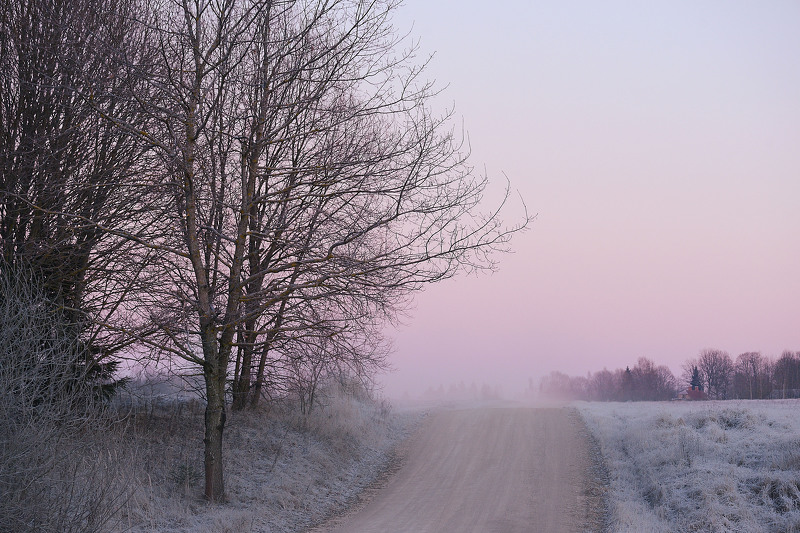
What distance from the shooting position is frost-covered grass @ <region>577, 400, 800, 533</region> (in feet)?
34.5

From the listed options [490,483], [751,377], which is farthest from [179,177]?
[751,377]

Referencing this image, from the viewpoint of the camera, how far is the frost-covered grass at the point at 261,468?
419 inches

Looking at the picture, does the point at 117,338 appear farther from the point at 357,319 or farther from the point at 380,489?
the point at 380,489

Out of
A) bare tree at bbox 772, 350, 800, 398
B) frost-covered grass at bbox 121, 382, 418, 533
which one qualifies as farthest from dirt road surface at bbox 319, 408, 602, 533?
bare tree at bbox 772, 350, 800, 398

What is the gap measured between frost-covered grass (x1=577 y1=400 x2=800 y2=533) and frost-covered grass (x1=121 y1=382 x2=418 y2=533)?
595cm

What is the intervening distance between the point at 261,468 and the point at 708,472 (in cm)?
920

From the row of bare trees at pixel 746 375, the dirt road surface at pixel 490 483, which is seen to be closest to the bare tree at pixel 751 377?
the row of bare trees at pixel 746 375

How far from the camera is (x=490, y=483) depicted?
605 inches

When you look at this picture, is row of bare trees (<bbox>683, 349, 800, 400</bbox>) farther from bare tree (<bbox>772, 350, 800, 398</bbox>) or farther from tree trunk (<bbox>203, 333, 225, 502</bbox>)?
tree trunk (<bbox>203, 333, 225, 502</bbox>)

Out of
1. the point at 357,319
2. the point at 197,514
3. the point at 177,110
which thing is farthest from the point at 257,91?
the point at 197,514

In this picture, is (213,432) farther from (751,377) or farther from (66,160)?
(751,377)

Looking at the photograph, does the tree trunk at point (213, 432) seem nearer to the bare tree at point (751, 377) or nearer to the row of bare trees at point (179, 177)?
the row of bare trees at point (179, 177)

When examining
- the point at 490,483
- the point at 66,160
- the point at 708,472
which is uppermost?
the point at 66,160

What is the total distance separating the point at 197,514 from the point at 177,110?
24.4 feet
